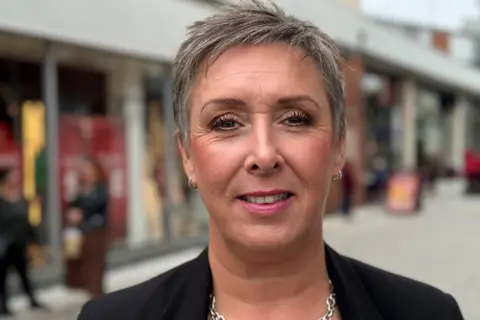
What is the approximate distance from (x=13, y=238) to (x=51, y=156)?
1.76 meters

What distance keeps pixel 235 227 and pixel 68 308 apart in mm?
5938

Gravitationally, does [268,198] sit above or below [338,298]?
above

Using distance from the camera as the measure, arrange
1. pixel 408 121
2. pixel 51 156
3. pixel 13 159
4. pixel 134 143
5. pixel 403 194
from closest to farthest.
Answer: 1. pixel 13 159
2. pixel 51 156
3. pixel 134 143
4. pixel 403 194
5. pixel 408 121

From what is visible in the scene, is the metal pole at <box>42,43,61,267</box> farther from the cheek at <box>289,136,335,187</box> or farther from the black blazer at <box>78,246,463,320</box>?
the cheek at <box>289,136,335,187</box>

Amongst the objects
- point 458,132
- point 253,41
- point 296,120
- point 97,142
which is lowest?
point 458,132

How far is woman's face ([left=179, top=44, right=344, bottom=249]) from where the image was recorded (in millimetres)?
1238

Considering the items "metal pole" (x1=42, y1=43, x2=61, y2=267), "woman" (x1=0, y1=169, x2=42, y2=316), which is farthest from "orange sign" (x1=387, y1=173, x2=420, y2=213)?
"woman" (x1=0, y1=169, x2=42, y2=316)

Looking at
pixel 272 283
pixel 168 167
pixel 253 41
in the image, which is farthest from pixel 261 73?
pixel 168 167

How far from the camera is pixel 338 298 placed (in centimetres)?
141

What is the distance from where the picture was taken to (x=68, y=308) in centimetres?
673

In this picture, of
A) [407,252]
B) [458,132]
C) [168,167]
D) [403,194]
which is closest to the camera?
[407,252]

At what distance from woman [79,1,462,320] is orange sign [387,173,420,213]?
612 inches

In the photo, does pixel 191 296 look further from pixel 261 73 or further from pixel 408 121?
pixel 408 121

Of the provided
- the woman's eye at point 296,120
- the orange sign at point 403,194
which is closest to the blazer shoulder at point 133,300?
the woman's eye at point 296,120
